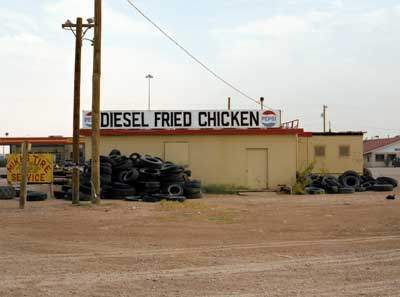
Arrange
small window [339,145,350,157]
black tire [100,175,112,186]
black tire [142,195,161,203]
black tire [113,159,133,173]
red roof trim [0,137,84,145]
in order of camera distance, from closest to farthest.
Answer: black tire [142,195,161,203] → black tire [100,175,112,186] → black tire [113,159,133,173] → small window [339,145,350,157] → red roof trim [0,137,84,145]

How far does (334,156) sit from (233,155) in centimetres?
725

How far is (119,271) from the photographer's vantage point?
8805 mm

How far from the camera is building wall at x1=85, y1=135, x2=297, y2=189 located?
97.6 ft

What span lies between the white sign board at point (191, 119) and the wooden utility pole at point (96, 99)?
33.6 feet

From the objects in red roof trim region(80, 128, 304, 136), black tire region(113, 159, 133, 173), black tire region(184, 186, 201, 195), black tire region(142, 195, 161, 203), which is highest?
red roof trim region(80, 128, 304, 136)

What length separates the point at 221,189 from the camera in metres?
29.2

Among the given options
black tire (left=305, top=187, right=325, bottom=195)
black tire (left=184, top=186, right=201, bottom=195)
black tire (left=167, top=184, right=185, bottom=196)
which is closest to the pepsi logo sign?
black tire (left=305, top=187, right=325, bottom=195)

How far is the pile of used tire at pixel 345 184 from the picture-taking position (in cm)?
2828

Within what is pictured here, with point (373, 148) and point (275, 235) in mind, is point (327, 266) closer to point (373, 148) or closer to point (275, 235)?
point (275, 235)

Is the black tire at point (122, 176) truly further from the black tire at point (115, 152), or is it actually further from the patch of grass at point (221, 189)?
the patch of grass at point (221, 189)

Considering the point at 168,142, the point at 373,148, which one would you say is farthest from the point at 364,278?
the point at 373,148

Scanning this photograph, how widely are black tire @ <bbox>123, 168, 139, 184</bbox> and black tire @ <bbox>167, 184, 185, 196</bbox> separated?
1.51 meters

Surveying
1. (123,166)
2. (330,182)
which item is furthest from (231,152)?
(123,166)

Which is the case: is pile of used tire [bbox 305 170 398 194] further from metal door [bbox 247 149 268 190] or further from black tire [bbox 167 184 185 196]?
black tire [bbox 167 184 185 196]
